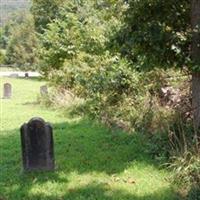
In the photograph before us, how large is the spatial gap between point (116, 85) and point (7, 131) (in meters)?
3.32

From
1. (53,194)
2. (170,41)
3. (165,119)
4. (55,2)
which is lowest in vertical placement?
(53,194)

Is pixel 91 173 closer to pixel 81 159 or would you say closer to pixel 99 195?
pixel 81 159

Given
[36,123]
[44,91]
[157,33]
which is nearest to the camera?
[36,123]

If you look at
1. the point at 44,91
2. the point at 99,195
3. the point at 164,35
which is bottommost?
the point at 99,195

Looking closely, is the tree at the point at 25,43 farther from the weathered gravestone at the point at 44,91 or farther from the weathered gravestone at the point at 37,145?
the weathered gravestone at the point at 37,145

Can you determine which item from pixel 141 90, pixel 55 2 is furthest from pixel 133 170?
pixel 55 2

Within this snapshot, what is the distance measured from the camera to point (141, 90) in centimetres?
1416

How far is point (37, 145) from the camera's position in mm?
8750

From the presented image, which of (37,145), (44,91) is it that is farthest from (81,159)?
(44,91)

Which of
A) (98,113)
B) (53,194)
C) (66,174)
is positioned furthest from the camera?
(98,113)

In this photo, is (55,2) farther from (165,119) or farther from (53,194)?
(53,194)

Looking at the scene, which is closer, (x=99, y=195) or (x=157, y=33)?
(x=99, y=195)

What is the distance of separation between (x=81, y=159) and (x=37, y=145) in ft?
3.99

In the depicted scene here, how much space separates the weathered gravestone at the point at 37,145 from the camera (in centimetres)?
870
